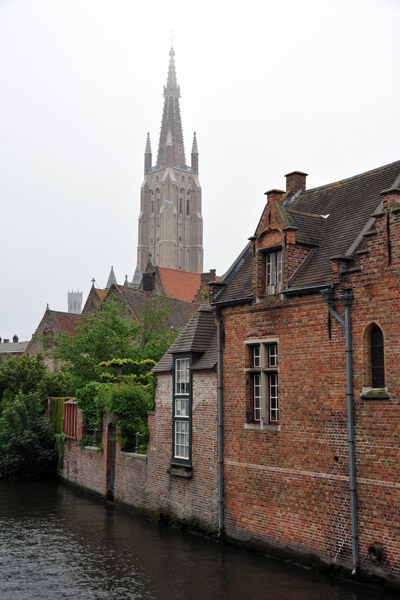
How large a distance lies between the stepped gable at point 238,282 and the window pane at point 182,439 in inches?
168

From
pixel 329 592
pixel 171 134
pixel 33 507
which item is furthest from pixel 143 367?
pixel 171 134

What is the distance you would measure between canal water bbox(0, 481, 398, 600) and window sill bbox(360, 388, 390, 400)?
13.0 feet

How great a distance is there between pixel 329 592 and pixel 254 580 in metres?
1.83

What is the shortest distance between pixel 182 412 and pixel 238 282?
15.2ft

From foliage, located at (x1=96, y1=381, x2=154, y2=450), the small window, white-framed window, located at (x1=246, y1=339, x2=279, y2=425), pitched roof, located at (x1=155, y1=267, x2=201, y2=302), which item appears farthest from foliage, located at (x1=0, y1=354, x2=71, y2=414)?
pitched roof, located at (x1=155, y1=267, x2=201, y2=302)

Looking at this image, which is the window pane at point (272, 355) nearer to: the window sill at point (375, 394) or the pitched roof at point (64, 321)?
the window sill at point (375, 394)

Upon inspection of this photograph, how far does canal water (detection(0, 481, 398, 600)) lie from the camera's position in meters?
13.5

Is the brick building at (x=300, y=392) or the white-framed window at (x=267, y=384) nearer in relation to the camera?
the brick building at (x=300, y=392)

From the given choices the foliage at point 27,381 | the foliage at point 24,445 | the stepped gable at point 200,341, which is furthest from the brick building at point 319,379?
the foliage at point 27,381

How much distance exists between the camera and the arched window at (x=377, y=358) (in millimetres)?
13797

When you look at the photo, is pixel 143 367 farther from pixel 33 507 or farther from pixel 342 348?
pixel 342 348

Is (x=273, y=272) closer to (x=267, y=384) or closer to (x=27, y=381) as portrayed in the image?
(x=267, y=384)

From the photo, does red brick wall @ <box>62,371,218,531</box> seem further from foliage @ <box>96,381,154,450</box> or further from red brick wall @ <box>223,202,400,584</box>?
red brick wall @ <box>223,202,400,584</box>

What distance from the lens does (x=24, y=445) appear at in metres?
33.0
